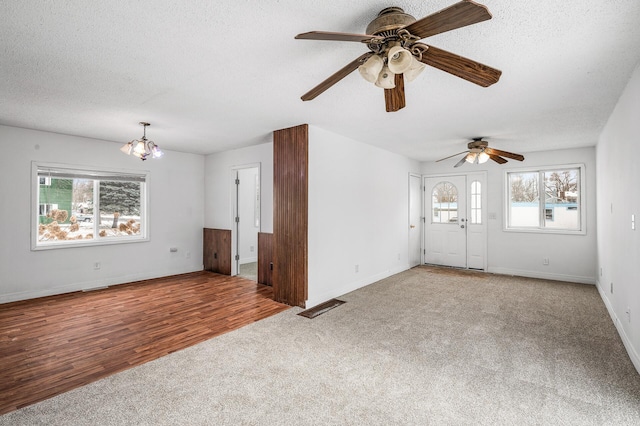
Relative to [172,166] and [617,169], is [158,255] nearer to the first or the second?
[172,166]

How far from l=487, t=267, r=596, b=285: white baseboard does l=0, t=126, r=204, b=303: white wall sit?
6.31 m

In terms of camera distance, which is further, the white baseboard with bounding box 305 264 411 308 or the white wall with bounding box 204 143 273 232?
the white wall with bounding box 204 143 273 232

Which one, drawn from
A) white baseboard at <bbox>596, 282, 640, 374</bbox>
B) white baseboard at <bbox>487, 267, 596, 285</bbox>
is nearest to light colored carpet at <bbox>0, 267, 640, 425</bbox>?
white baseboard at <bbox>596, 282, 640, 374</bbox>

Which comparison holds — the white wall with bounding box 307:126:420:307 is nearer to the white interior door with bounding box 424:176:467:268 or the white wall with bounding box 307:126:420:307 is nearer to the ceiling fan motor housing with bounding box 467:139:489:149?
the white interior door with bounding box 424:176:467:268

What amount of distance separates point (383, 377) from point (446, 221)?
17.5 ft

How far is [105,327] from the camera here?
348 centimetres

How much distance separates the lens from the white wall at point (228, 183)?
17.8 ft

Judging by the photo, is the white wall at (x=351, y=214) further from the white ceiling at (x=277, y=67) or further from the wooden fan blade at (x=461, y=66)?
the wooden fan blade at (x=461, y=66)

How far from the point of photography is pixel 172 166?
6176 mm

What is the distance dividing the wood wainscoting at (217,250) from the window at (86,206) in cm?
122

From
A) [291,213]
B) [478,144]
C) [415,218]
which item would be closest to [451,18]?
[291,213]

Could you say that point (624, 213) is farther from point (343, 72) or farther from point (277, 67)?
point (277, 67)

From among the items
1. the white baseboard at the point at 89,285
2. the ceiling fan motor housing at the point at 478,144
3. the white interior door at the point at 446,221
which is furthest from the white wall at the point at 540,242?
the white baseboard at the point at 89,285

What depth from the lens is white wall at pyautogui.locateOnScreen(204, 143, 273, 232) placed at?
542 cm
